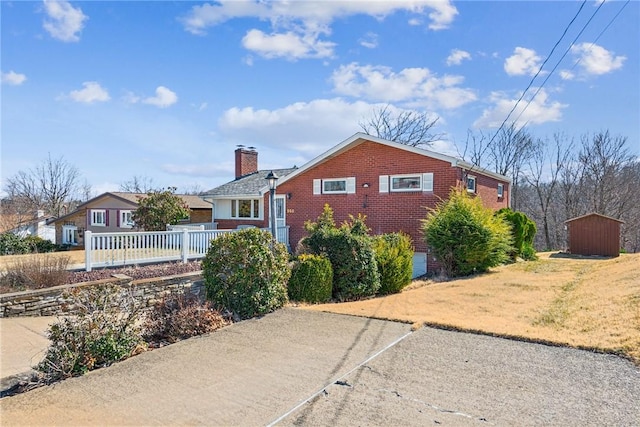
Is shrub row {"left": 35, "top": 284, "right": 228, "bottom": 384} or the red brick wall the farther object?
the red brick wall

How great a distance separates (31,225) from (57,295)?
2975 centimetres

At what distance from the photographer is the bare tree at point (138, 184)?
49.2m

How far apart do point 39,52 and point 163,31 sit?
3.08 m

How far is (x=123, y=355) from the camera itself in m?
4.90

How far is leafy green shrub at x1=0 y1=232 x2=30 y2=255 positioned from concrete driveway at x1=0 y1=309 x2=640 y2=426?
21939mm

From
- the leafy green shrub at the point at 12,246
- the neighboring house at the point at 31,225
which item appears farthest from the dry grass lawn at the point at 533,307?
the neighboring house at the point at 31,225

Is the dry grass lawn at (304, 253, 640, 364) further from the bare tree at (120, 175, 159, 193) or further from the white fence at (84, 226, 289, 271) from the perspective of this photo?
the bare tree at (120, 175, 159, 193)

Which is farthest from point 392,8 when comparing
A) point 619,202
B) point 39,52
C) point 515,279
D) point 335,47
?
point 619,202

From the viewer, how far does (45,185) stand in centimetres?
3784

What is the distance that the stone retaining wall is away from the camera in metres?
7.86

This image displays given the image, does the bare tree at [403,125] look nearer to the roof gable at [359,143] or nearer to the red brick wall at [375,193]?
the roof gable at [359,143]

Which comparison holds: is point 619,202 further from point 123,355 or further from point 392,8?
point 123,355

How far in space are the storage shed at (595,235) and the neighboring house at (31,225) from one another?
35444 millimetres

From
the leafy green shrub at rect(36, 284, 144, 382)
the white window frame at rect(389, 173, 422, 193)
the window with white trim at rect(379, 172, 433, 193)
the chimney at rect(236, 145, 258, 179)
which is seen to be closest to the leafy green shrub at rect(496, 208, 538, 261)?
the window with white trim at rect(379, 172, 433, 193)
